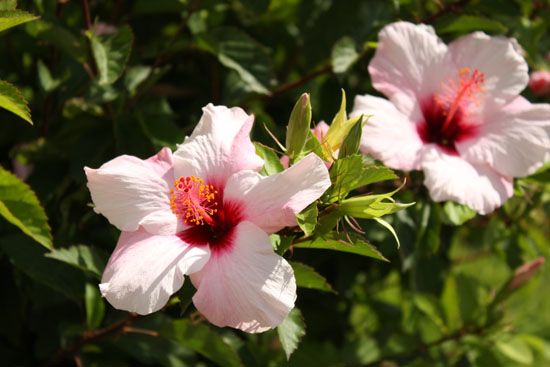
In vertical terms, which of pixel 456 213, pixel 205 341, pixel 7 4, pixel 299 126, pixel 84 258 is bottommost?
pixel 205 341

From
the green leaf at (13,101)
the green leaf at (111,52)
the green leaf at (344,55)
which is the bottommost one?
the green leaf at (344,55)

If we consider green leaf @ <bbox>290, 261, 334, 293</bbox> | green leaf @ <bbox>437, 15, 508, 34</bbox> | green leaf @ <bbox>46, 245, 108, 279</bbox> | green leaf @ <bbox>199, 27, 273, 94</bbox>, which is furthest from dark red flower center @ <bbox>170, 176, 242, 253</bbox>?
green leaf @ <bbox>437, 15, 508, 34</bbox>

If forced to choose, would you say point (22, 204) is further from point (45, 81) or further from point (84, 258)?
point (45, 81)

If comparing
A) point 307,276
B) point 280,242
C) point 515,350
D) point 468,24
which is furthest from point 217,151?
point 515,350

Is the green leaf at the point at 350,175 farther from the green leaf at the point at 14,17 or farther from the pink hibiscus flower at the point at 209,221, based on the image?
the green leaf at the point at 14,17

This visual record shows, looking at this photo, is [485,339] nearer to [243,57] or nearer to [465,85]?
[465,85]

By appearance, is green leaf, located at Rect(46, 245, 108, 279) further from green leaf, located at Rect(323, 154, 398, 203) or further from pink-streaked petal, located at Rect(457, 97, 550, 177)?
pink-streaked petal, located at Rect(457, 97, 550, 177)

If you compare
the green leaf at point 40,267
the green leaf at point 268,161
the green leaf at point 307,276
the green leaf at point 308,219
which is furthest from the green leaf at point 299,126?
the green leaf at point 40,267
